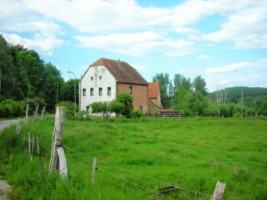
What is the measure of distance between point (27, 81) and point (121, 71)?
27955 millimetres

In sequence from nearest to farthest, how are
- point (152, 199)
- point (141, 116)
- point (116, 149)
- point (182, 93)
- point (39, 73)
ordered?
1. point (152, 199)
2. point (116, 149)
3. point (141, 116)
4. point (39, 73)
5. point (182, 93)

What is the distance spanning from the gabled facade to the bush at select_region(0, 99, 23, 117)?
10329 mm

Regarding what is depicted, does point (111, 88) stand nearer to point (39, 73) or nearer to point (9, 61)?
point (9, 61)

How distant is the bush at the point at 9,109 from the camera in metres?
44.1

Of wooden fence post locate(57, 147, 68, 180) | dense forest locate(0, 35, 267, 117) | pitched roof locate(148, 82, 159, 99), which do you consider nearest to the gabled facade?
dense forest locate(0, 35, 267, 117)

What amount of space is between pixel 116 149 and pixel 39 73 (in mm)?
68763

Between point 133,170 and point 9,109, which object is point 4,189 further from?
point 9,109

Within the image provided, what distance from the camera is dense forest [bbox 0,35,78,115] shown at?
5816 centimetres

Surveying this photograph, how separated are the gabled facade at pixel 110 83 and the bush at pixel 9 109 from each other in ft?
33.9

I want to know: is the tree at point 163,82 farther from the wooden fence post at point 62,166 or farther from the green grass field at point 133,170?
the wooden fence post at point 62,166

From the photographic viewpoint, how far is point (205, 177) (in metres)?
11.2

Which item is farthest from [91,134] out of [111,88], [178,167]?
[111,88]

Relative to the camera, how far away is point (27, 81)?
7150 cm

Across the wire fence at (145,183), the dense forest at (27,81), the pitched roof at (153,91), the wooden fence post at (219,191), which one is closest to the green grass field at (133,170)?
the wire fence at (145,183)
